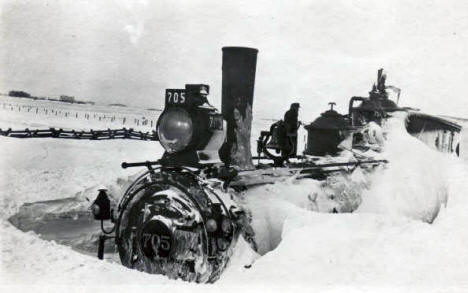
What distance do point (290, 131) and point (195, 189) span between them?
1.92m

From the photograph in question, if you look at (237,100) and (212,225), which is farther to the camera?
(237,100)

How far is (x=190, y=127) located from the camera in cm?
450

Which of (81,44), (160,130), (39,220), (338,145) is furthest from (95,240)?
(338,145)

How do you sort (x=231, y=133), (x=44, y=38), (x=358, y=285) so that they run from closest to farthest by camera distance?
(x=358, y=285) → (x=231, y=133) → (x=44, y=38)

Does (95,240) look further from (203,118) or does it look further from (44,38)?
(203,118)

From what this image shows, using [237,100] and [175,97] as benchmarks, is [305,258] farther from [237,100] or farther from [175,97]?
[175,97]

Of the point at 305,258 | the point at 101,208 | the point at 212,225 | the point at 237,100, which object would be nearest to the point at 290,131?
the point at 237,100

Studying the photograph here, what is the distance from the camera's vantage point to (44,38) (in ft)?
21.1

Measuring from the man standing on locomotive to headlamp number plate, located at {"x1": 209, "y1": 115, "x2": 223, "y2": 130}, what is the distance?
137 cm

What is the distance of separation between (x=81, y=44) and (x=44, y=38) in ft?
1.65

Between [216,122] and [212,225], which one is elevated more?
[216,122]

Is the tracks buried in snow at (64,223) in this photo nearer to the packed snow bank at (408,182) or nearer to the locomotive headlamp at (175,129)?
the locomotive headlamp at (175,129)

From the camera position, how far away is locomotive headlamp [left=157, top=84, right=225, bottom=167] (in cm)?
449

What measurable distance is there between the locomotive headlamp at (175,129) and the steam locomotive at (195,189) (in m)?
0.01
